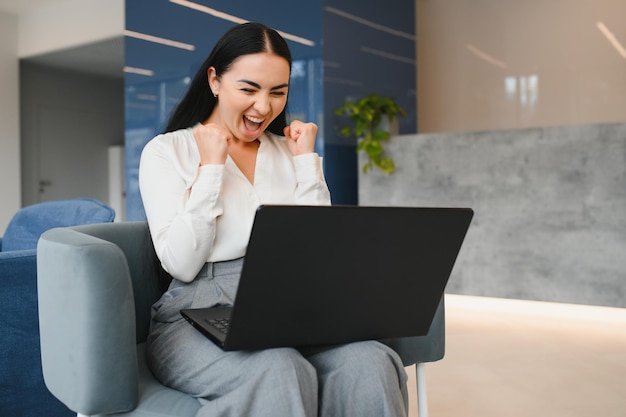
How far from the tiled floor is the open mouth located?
4.11ft

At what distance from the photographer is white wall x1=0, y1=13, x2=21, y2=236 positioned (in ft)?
23.6

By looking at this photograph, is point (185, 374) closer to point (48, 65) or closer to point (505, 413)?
point (505, 413)

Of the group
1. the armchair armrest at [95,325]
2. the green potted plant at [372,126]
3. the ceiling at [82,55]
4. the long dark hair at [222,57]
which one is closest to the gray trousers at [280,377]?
the armchair armrest at [95,325]

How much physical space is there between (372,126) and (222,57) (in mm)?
3377

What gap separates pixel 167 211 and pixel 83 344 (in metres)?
0.37

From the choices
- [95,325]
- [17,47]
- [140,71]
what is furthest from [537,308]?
[17,47]

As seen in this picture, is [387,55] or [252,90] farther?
[387,55]

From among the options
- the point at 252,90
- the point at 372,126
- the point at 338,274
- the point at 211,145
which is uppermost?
the point at 372,126

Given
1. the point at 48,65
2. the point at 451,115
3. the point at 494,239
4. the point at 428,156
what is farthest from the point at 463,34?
the point at 48,65

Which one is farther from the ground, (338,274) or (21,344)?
(338,274)

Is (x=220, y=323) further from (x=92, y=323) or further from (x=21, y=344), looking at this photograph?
(x=21, y=344)

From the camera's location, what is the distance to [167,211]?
54.3 inches

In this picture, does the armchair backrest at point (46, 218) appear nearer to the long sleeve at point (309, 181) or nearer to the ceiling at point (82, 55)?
the long sleeve at point (309, 181)

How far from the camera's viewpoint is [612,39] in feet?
17.4
